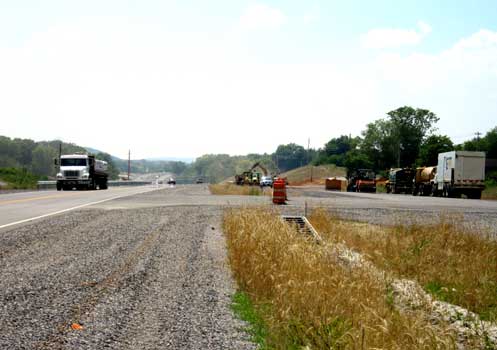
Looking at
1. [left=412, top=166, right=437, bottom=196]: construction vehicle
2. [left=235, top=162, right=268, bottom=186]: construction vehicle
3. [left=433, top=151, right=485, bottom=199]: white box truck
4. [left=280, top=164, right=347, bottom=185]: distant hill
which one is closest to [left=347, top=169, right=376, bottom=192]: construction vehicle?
[left=412, top=166, right=437, bottom=196]: construction vehicle

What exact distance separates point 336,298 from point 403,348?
1.27m

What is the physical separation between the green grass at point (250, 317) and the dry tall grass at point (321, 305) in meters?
0.09

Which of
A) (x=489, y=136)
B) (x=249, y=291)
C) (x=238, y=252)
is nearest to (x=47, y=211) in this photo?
(x=238, y=252)

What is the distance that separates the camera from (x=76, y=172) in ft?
158

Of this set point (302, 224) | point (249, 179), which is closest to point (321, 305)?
point (302, 224)

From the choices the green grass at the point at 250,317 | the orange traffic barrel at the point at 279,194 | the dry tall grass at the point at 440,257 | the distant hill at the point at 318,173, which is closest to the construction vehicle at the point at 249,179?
the orange traffic barrel at the point at 279,194

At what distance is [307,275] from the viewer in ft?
22.5

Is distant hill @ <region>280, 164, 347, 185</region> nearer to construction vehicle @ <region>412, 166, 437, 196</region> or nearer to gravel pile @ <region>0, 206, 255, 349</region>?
construction vehicle @ <region>412, 166, 437, 196</region>

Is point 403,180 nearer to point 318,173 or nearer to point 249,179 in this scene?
point 249,179

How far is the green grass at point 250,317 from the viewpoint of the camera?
211 inches

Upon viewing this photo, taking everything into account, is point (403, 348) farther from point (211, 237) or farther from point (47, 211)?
point (47, 211)

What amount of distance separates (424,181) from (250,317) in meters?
51.2

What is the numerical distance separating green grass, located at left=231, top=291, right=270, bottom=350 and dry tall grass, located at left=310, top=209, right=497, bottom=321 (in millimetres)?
2803

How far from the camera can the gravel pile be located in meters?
5.26
